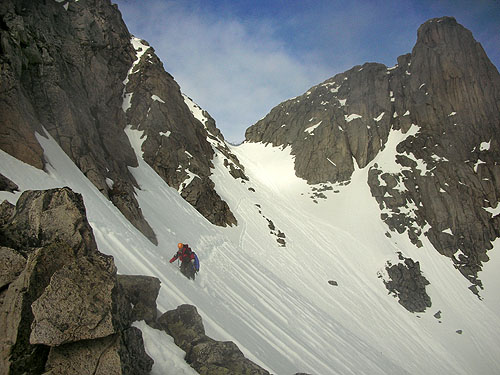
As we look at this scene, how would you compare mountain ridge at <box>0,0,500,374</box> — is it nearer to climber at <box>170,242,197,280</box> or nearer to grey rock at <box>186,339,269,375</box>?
grey rock at <box>186,339,269,375</box>

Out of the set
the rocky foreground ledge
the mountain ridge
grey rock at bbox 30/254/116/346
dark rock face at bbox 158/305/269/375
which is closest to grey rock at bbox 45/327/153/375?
the rocky foreground ledge

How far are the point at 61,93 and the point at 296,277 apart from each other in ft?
78.1

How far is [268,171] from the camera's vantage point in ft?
197

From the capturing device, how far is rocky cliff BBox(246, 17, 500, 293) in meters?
42.7

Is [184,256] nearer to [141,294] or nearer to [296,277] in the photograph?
[141,294]

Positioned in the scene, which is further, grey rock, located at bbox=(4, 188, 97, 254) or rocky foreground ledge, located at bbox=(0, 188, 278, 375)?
grey rock, located at bbox=(4, 188, 97, 254)

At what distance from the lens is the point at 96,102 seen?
24.8m

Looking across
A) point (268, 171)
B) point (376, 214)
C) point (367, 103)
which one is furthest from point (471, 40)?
point (268, 171)

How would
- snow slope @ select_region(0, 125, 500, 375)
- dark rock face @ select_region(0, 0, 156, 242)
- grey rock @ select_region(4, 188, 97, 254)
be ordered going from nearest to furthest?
1. grey rock @ select_region(4, 188, 97, 254)
2. snow slope @ select_region(0, 125, 500, 375)
3. dark rock face @ select_region(0, 0, 156, 242)

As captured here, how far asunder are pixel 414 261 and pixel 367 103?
3830 centimetres

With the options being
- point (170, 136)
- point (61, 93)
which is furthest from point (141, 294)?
point (170, 136)

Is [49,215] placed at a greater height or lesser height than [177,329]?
greater

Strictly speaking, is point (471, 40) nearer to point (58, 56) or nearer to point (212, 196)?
point (212, 196)

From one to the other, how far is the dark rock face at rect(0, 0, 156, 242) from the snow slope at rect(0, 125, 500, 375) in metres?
1.27
